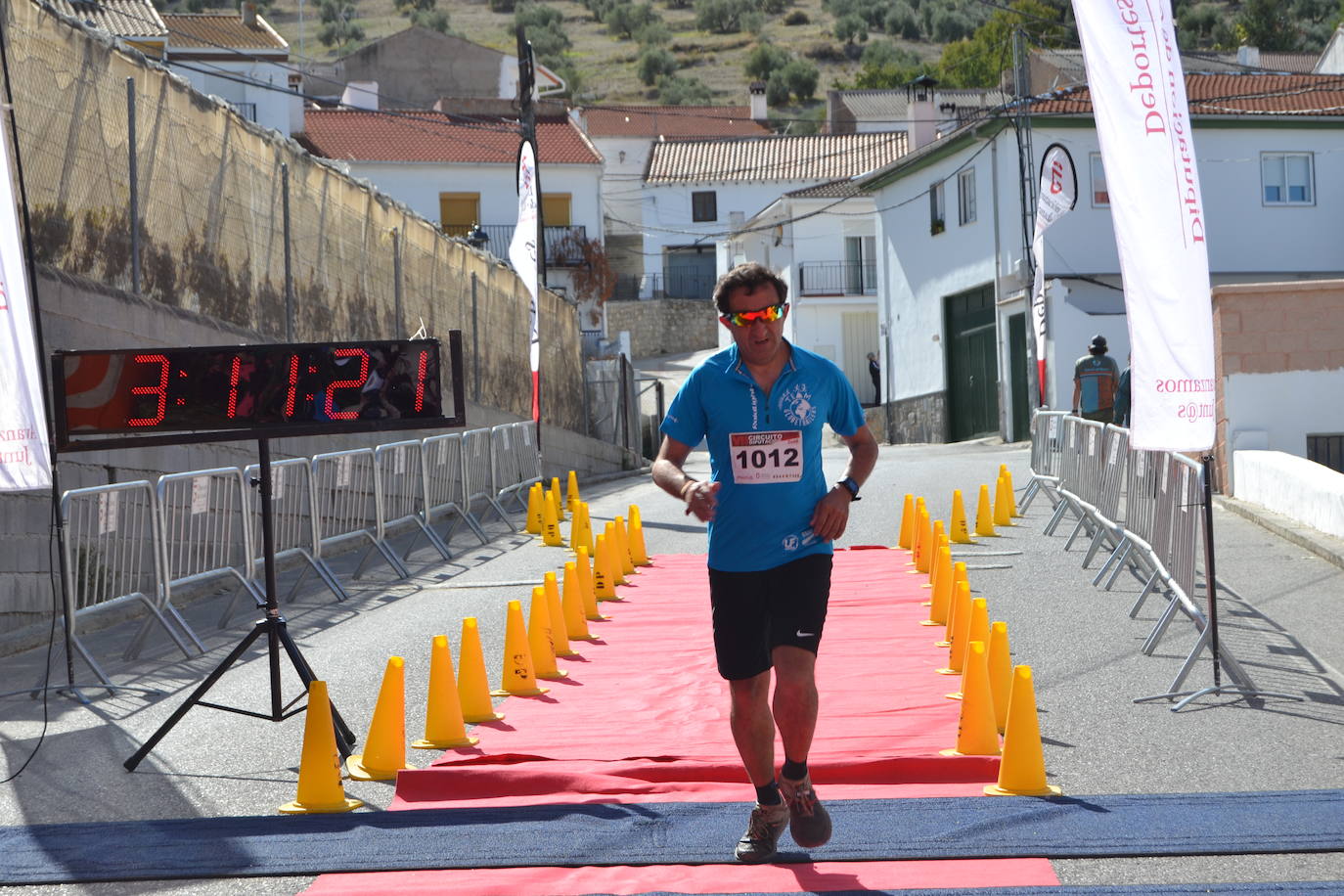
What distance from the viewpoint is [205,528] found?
11578 mm

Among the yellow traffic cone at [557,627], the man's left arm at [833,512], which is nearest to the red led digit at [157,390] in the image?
the yellow traffic cone at [557,627]

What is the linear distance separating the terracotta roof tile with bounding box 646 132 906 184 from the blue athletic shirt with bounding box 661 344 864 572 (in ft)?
202

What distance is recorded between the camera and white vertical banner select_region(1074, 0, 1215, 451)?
7.99m

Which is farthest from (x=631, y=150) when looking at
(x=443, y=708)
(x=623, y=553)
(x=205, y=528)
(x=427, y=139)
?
(x=443, y=708)

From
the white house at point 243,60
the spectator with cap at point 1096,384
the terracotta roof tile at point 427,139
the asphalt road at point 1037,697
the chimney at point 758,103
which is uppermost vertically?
the chimney at point 758,103

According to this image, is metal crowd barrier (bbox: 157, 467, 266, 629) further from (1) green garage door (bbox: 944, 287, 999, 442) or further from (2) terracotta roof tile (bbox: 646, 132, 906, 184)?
(2) terracotta roof tile (bbox: 646, 132, 906, 184)

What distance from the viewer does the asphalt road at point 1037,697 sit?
6418 mm

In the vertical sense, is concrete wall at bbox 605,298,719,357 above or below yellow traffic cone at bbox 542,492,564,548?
above

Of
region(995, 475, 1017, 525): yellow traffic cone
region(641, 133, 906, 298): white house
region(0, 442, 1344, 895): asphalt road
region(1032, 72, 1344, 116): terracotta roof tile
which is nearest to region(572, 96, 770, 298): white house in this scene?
region(641, 133, 906, 298): white house

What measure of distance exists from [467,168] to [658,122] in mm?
23123

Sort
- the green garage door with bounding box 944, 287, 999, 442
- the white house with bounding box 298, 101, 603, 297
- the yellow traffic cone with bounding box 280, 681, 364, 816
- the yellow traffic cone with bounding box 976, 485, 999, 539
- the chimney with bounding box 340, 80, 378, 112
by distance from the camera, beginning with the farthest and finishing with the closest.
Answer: the chimney with bounding box 340, 80, 378, 112 < the white house with bounding box 298, 101, 603, 297 < the green garage door with bounding box 944, 287, 999, 442 < the yellow traffic cone with bounding box 976, 485, 999, 539 < the yellow traffic cone with bounding box 280, 681, 364, 816

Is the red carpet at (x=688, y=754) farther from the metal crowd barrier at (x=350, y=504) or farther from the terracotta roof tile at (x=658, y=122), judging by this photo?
the terracotta roof tile at (x=658, y=122)

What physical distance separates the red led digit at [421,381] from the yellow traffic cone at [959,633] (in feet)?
10.6

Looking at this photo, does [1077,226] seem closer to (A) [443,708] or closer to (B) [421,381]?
(B) [421,381]
